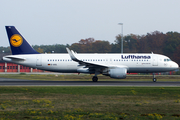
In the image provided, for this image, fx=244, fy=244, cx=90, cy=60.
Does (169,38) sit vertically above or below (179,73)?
above

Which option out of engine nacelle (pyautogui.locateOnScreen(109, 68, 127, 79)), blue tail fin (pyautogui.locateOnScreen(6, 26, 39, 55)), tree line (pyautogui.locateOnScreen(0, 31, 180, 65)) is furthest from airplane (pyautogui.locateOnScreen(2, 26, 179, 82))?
tree line (pyautogui.locateOnScreen(0, 31, 180, 65))

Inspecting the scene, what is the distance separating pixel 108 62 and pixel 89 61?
267 centimetres

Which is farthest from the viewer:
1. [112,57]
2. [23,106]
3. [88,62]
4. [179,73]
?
[179,73]

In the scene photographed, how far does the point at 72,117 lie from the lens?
10516 mm

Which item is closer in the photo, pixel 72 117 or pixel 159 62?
A: pixel 72 117

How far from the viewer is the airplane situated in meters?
33.1

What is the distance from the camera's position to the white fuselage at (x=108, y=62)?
33.6 m

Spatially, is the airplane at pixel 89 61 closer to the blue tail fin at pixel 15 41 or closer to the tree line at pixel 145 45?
the blue tail fin at pixel 15 41

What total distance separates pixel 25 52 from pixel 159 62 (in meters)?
19.2

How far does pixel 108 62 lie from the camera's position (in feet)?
Answer: 112

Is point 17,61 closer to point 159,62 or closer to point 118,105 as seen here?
point 159,62

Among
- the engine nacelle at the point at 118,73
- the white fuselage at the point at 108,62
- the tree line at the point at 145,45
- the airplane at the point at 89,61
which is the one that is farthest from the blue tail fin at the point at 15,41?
the tree line at the point at 145,45

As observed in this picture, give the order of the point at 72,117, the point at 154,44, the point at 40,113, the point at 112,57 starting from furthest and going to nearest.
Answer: the point at 154,44
the point at 112,57
the point at 40,113
the point at 72,117

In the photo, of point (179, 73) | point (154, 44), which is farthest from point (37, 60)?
point (154, 44)
